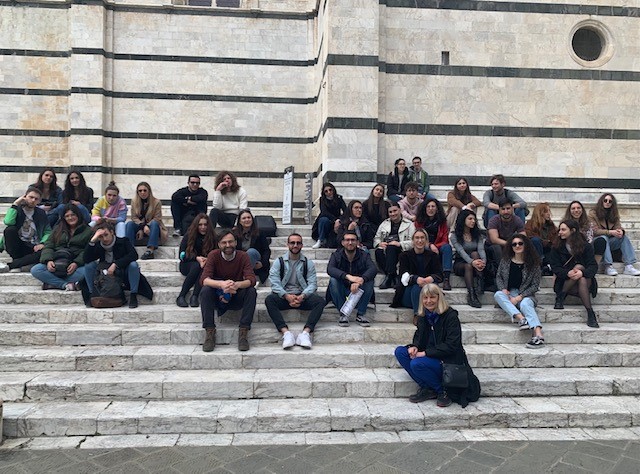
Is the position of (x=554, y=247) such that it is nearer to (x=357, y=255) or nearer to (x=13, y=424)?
(x=357, y=255)

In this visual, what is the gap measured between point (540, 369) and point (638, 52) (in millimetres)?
9183

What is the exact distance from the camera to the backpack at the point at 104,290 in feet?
21.3

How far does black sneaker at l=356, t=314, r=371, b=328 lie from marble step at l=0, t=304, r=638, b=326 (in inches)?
9.3

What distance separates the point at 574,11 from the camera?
10.9 m

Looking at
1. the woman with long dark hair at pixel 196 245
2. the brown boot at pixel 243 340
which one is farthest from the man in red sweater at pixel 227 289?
the woman with long dark hair at pixel 196 245

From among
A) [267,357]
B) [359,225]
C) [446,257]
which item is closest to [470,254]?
[446,257]

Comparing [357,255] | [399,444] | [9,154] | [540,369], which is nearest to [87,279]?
[357,255]

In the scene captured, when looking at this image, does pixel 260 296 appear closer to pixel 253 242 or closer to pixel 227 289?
pixel 253 242

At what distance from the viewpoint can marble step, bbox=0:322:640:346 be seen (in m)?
5.88

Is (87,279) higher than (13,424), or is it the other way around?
(87,279)

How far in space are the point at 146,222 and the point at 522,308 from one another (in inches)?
237

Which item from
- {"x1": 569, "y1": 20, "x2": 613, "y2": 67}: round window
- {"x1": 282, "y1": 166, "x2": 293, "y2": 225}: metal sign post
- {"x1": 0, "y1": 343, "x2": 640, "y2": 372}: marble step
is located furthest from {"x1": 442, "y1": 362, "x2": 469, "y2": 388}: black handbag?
{"x1": 569, "y1": 20, "x2": 613, "y2": 67}: round window

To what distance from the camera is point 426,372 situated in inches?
197

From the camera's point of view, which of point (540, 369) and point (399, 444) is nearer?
point (399, 444)
